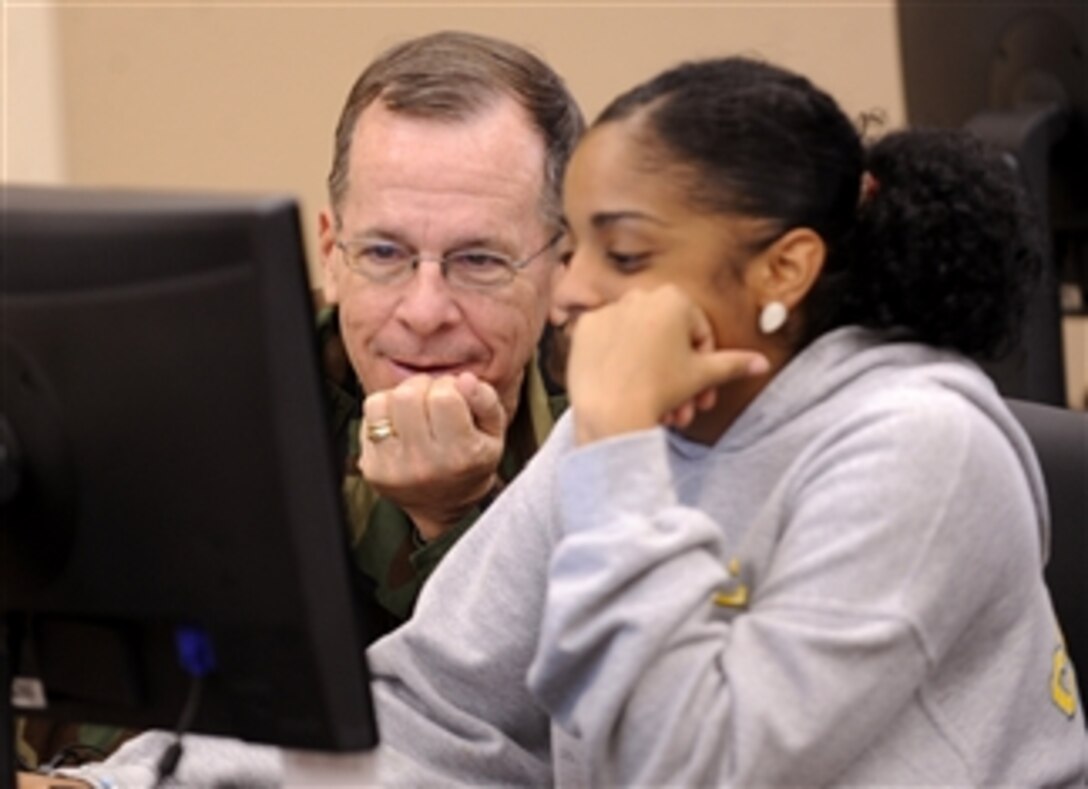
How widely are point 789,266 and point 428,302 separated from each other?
26.1 inches

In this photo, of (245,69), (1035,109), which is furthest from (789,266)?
(245,69)

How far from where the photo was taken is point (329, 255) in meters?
2.12

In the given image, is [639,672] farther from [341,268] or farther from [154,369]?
[341,268]

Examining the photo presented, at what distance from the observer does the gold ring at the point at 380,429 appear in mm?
1945

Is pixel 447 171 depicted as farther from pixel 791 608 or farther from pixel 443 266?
pixel 791 608

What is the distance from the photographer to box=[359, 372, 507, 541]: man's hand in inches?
76.0

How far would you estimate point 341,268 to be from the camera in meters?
2.03

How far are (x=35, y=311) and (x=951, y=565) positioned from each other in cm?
57

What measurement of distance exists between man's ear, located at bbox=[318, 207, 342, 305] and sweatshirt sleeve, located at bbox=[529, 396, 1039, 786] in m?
0.82

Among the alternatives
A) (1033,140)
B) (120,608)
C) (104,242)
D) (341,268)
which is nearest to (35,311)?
(104,242)

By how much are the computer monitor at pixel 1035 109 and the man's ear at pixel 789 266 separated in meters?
0.73

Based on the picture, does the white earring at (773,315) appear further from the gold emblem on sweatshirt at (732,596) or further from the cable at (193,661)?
the cable at (193,661)

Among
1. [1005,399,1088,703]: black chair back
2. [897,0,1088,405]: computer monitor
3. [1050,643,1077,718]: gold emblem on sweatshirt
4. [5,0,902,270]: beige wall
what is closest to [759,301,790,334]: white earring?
[1050,643,1077,718]: gold emblem on sweatshirt

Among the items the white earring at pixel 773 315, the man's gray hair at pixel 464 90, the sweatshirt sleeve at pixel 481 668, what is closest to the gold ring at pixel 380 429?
the man's gray hair at pixel 464 90
